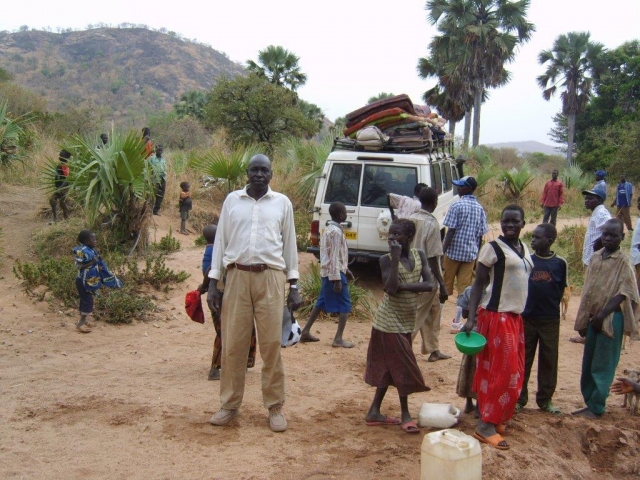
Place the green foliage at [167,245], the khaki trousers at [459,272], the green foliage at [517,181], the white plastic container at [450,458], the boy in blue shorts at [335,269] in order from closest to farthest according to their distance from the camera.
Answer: the white plastic container at [450,458] < the boy in blue shorts at [335,269] < the khaki trousers at [459,272] < the green foliage at [167,245] < the green foliage at [517,181]

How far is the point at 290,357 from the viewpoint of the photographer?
606 centimetres

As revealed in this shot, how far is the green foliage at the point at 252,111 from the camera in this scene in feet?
65.8

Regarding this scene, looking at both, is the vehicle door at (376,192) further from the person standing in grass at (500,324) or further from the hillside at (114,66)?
the hillside at (114,66)

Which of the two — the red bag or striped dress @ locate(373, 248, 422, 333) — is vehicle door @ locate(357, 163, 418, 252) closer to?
the red bag

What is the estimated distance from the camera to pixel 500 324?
3930mm

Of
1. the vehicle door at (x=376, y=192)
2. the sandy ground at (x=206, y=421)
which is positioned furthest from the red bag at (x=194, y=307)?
the vehicle door at (x=376, y=192)

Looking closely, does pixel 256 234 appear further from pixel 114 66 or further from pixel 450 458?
pixel 114 66

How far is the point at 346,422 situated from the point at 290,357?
5.84ft

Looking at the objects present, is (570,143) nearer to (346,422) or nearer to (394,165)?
(394,165)

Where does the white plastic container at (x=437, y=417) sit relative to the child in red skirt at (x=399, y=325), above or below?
below

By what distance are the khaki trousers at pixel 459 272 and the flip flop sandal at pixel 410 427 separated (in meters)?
2.88

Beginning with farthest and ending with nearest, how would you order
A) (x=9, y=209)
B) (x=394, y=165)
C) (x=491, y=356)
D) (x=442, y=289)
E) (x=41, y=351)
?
(x=9, y=209) < (x=394, y=165) < (x=41, y=351) < (x=442, y=289) < (x=491, y=356)

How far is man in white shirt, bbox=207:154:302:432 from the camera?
405 cm

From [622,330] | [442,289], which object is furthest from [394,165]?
[622,330]
